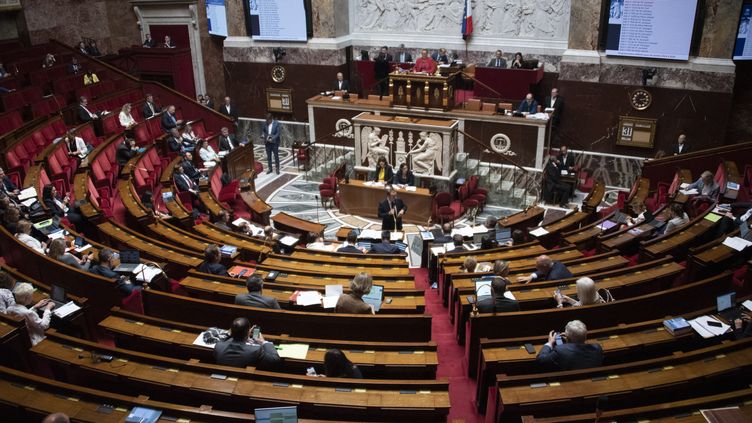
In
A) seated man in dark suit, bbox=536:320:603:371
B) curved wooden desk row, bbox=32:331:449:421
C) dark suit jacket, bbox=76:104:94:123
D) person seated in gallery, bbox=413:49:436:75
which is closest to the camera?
curved wooden desk row, bbox=32:331:449:421

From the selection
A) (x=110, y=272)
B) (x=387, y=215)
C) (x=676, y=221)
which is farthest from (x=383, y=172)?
(x=110, y=272)

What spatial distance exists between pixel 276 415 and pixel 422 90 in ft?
37.4

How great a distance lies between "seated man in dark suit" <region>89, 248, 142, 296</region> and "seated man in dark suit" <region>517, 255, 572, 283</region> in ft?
15.1

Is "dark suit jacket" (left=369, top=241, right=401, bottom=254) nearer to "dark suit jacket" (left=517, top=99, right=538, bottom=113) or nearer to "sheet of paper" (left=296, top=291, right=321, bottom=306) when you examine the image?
"sheet of paper" (left=296, top=291, right=321, bottom=306)

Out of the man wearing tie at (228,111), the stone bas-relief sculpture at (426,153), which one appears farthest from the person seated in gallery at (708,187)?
the man wearing tie at (228,111)

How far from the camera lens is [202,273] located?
22.1 ft

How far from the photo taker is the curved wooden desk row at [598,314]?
5.58 m

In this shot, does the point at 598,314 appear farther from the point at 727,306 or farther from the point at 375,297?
the point at 375,297

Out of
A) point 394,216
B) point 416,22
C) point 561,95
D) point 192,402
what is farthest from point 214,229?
point 416,22

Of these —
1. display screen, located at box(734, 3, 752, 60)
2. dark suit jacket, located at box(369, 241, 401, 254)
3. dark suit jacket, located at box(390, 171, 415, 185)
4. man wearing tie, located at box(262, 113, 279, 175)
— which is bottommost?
dark suit jacket, located at box(390, 171, 415, 185)

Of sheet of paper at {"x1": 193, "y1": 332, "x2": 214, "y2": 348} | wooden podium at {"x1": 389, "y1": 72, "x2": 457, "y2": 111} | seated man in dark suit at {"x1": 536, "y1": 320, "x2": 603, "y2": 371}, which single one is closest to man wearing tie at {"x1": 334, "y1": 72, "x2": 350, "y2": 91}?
wooden podium at {"x1": 389, "y1": 72, "x2": 457, "y2": 111}

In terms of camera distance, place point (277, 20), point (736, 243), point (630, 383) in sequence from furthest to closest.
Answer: point (277, 20), point (736, 243), point (630, 383)

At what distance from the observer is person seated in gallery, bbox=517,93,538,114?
13.7m

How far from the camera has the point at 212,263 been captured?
22.7 feet
